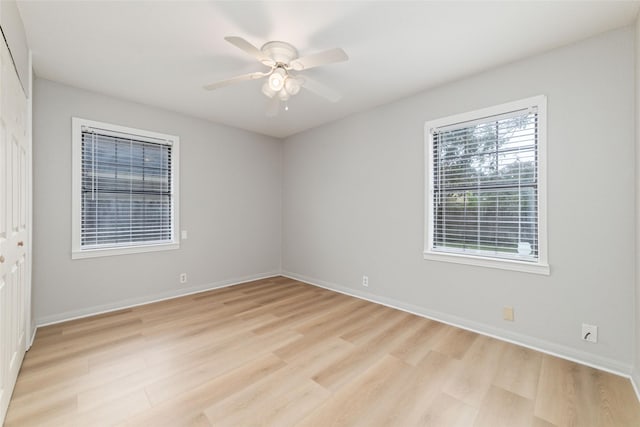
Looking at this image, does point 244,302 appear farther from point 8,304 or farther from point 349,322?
point 8,304

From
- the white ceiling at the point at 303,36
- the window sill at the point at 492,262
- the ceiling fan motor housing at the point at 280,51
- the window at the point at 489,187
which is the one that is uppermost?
the white ceiling at the point at 303,36

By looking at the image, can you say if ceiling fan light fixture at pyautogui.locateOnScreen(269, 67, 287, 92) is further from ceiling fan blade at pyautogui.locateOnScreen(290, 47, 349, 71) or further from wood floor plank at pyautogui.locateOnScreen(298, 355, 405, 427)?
wood floor plank at pyautogui.locateOnScreen(298, 355, 405, 427)

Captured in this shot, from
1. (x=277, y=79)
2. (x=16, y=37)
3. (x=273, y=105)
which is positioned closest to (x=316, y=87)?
(x=277, y=79)

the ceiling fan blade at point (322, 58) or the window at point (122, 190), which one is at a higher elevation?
the ceiling fan blade at point (322, 58)

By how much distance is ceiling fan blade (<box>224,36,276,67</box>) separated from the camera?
1.86 m

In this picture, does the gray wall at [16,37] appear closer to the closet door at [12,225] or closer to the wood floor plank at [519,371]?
the closet door at [12,225]

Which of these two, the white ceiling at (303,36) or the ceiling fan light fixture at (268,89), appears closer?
the white ceiling at (303,36)

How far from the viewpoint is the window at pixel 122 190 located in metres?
3.28

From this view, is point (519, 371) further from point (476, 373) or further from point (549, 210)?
point (549, 210)

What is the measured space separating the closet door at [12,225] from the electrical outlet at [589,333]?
158 inches

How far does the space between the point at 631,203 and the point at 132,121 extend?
16.6 ft

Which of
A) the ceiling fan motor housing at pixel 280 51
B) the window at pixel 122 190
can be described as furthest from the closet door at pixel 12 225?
the ceiling fan motor housing at pixel 280 51

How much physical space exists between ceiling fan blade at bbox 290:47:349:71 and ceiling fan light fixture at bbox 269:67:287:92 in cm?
14

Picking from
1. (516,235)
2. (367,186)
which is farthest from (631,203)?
(367,186)
